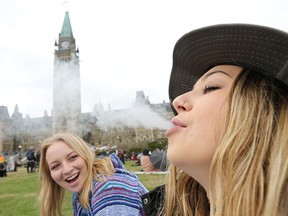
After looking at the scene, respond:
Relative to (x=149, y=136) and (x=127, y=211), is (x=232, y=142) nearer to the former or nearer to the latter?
(x=127, y=211)

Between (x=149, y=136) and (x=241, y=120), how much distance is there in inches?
2861

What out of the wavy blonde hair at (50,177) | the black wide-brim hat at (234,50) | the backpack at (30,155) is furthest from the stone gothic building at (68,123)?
the black wide-brim hat at (234,50)

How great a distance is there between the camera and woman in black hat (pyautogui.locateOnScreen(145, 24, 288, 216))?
2.74 ft

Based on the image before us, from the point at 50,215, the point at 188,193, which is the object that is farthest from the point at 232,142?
the point at 50,215

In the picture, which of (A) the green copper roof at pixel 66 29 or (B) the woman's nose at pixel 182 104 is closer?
(B) the woman's nose at pixel 182 104

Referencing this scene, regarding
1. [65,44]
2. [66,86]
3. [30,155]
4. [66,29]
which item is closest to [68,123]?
[66,86]

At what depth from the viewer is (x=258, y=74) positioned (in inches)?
41.4

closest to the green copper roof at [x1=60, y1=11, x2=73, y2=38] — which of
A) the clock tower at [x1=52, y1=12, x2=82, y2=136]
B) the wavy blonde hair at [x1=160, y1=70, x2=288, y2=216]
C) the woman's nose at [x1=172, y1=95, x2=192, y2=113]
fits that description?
the clock tower at [x1=52, y1=12, x2=82, y2=136]

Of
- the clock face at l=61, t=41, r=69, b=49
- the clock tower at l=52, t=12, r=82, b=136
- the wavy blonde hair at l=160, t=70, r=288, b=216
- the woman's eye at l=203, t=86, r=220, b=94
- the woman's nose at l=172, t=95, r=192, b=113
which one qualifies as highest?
the clock face at l=61, t=41, r=69, b=49

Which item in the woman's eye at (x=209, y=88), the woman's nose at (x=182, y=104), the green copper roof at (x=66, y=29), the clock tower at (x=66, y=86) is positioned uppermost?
the green copper roof at (x=66, y=29)

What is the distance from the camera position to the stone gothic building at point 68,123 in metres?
64.7

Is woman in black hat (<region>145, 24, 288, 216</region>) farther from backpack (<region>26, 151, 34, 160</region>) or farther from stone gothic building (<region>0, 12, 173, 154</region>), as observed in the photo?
stone gothic building (<region>0, 12, 173, 154</region>)

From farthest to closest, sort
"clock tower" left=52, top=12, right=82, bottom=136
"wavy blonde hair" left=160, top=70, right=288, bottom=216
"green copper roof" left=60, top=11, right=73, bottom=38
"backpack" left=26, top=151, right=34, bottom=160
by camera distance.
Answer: "green copper roof" left=60, top=11, right=73, bottom=38
"clock tower" left=52, top=12, right=82, bottom=136
"backpack" left=26, top=151, right=34, bottom=160
"wavy blonde hair" left=160, top=70, right=288, bottom=216

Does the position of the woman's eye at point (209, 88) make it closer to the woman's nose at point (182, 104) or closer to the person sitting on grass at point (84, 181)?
the woman's nose at point (182, 104)
